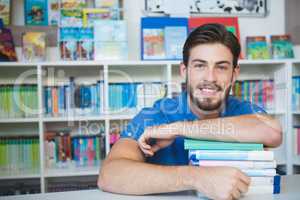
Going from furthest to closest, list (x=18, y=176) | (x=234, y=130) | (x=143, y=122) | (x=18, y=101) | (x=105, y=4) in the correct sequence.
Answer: (x=105, y=4) < (x=18, y=101) < (x=18, y=176) < (x=143, y=122) < (x=234, y=130)

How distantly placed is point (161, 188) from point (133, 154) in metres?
0.25

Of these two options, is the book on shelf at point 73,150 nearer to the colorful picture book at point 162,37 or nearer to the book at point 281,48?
the colorful picture book at point 162,37

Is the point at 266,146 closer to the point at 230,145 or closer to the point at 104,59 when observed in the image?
the point at 230,145

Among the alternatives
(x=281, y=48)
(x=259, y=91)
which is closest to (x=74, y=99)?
(x=259, y=91)

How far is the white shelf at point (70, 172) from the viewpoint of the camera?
93.0 inches

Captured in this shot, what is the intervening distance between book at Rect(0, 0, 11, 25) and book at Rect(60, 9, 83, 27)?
40 cm

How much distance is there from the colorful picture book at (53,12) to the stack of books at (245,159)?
6.80 ft

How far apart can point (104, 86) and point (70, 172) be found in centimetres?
67

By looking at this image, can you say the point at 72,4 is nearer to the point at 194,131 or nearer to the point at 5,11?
the point at 5,11

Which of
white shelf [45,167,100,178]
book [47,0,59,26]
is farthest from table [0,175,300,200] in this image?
book [47,0,59,26]

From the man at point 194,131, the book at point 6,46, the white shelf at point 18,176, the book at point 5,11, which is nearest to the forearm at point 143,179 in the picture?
the man at point 194,131

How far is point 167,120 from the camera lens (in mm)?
1312

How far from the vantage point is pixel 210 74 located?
1.33 meters

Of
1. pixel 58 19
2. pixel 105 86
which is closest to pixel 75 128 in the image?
pixel 105 86
